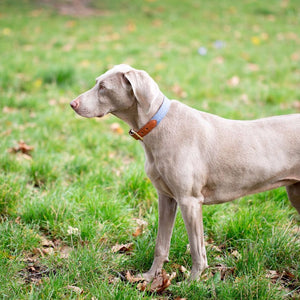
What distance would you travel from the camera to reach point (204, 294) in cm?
236

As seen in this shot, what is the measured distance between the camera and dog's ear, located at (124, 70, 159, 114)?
2.31 m

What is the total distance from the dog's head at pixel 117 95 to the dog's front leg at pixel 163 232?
2.21ft

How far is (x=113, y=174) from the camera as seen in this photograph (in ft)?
12.6

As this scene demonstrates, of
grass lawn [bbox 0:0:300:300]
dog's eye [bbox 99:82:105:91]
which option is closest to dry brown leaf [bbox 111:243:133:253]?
grass lawn [bbox 0:0:300:300]

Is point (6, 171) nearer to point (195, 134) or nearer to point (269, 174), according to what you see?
point (195, 134)

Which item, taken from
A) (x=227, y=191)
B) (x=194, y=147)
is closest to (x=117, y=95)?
(x=194, y=147)

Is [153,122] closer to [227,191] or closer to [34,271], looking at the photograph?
[227,191]

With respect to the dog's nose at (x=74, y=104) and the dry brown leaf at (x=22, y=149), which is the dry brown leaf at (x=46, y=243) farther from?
the dry brown leaf at (x=22, y=149)

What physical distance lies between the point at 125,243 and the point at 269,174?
1.20 meters

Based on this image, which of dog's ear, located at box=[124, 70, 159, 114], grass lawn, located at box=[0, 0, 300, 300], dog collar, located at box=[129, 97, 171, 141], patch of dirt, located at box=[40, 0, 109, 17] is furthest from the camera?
patch of dirt, located at box=[40, 0, 109, 17]

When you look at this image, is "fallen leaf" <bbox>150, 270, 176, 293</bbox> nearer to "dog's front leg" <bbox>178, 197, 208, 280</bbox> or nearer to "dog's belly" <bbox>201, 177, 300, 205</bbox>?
"dog's front leg" <bbox>178, 197, 208, 280</bbox>

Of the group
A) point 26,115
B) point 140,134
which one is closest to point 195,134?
point 140,134

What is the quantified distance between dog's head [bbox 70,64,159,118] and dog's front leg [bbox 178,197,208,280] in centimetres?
62

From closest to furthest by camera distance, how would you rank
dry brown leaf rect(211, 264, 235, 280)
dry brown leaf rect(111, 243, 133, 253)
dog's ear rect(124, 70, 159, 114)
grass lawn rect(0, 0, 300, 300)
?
dog's ear rect(124, 70, 159, 114)
grass lawn rect(0, 0, 300, 300)
dry brown leaf rect(211, 264, 235, 280)
dry brown leaf rect(111, 243, 133, 253)
